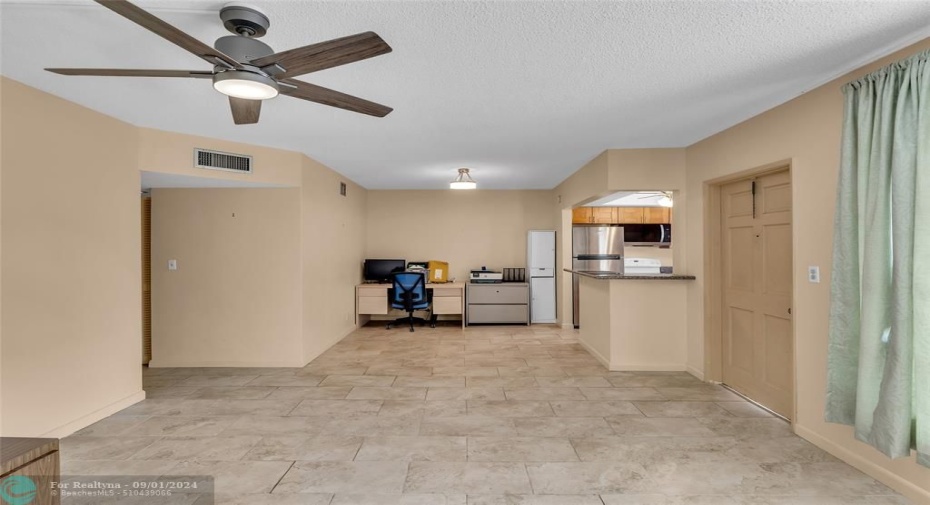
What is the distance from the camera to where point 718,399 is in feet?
11.5

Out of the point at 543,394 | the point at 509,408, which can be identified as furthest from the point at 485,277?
the point at 509,408

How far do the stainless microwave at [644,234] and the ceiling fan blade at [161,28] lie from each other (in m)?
6.57

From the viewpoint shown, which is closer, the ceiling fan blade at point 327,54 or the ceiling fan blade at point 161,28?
the ceiling fan blade at point 161,28

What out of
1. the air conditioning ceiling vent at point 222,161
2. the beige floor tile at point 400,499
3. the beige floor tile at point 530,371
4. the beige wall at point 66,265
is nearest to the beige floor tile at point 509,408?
the beige floor tile at point 530,371

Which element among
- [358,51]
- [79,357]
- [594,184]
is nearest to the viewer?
[358,51]

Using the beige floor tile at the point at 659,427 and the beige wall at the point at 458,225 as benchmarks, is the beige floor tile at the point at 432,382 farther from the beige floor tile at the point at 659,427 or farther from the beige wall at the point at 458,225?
the beige wall at the point at 458,225

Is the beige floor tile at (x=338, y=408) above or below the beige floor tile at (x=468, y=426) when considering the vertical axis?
above

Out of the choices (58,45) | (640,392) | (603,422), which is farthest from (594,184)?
(58,45)

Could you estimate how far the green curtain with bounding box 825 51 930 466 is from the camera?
1.97m

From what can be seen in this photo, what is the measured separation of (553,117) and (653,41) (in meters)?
1.23

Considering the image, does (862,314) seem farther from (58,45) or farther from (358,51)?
(58,45)

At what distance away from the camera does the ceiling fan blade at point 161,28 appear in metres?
1.33

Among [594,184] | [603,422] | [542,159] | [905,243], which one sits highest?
[542,159]

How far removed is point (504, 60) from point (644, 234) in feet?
18.5
